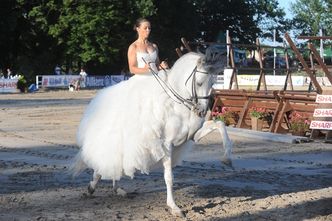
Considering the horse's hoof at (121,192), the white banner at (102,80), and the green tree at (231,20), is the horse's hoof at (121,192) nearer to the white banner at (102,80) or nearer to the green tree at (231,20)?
the white banner at (102,80)

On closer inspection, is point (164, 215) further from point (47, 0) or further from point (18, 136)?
point (47, 0)

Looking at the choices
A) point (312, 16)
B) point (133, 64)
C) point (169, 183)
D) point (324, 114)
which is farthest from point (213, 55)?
point (312, 16)

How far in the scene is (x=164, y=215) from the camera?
755 centimetres

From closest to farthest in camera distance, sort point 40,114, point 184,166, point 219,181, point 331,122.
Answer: point 219,181, point 184,166, point 331,122, point 40,114

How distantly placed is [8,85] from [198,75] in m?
44.1

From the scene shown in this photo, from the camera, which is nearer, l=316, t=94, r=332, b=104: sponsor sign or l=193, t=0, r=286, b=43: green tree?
l=316, t=94, r=332, b=104: sponsor sign

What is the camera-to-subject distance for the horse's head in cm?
757

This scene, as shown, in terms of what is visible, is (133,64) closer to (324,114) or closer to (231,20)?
(324,114)

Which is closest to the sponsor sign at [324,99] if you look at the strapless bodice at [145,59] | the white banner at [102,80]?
the strapless bodice at [145,59]

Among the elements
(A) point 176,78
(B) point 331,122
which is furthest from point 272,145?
(A) point 176,78

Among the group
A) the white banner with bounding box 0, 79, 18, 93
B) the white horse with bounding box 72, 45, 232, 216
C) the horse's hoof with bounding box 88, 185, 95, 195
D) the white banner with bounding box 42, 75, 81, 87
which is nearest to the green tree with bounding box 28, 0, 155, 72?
the white banner with bounding box 42, 75, 81, 87

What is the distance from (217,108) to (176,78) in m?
13.1

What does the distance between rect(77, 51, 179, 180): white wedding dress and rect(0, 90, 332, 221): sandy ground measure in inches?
23.0

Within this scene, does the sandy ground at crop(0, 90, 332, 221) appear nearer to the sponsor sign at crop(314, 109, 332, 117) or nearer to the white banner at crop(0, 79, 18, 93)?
the sponsor sign at crop(314, 109, 332, 117)
